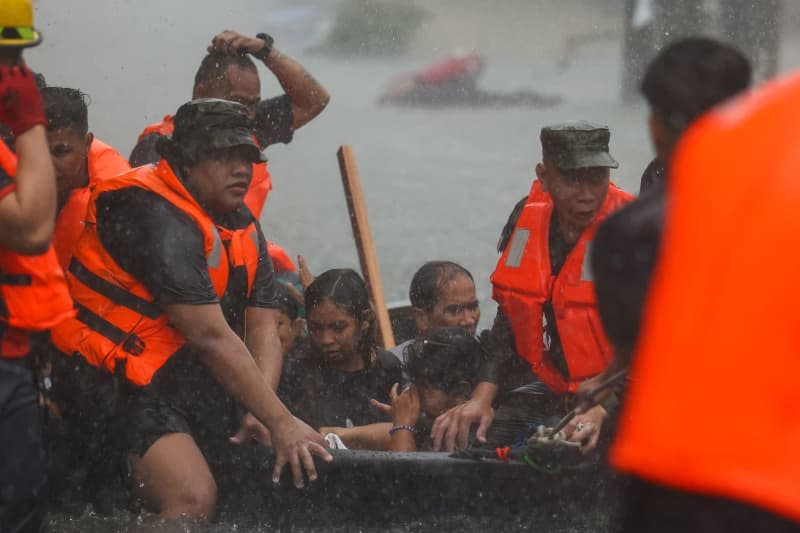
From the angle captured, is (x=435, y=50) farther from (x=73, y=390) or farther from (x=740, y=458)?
(x=740, y=458)

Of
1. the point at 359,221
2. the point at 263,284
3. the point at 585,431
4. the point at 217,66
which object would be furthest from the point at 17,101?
the point at 359,221

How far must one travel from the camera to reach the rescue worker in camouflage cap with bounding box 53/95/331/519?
3404 millimetres

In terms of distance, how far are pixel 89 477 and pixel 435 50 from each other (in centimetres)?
2188

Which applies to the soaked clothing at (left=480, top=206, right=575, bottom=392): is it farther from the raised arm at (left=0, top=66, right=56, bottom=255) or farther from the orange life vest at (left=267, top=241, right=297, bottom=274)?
the raised arm at (left=0, top=66, right=56, bottom=255)

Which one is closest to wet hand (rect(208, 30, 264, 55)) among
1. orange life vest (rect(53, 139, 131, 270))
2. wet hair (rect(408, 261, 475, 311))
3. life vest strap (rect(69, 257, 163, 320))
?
orange life vest (rect(53, 139, 131, 270))

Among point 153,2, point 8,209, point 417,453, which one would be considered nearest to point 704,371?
point 8,209

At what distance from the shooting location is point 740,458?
1714 millimetres

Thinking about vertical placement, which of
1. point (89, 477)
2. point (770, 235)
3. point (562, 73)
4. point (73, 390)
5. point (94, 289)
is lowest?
point (89, 477)

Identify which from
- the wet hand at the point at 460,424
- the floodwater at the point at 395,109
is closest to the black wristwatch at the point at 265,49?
the wet hand at the point at 460,424

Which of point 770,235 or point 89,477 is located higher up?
point 770,235

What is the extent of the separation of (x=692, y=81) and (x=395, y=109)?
2353 centimetres

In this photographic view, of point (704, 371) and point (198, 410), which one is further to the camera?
point (198, 410)

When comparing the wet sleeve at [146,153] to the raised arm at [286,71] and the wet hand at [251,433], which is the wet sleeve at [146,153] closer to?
the raised arm at [286,71]

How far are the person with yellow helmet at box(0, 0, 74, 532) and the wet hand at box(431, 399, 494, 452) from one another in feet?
4.66
